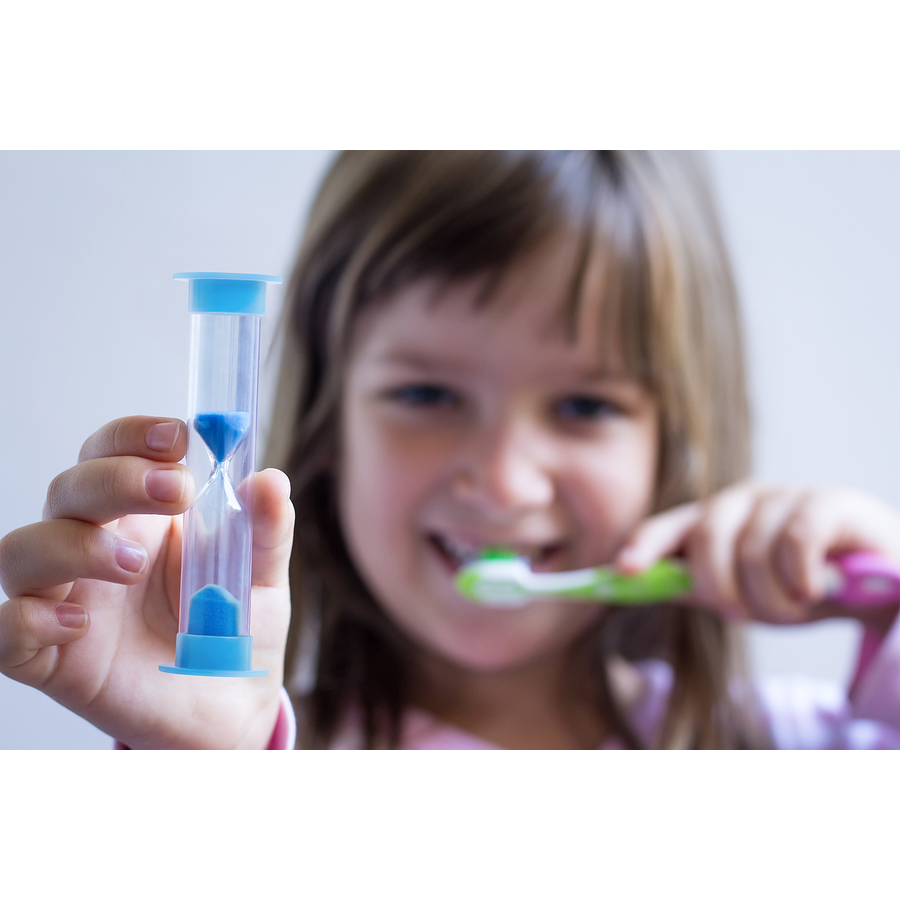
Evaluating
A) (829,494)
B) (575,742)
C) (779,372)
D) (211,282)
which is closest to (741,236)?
(779,372)

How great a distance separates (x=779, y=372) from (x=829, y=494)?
171 millimetres

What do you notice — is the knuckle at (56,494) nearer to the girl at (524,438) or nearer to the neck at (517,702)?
the girl at (524,438)

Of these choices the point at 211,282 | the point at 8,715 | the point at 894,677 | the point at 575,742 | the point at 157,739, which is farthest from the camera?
the point at 575,742

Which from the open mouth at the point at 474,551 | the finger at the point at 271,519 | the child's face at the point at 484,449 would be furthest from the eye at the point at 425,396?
the finger at the point at 271,519

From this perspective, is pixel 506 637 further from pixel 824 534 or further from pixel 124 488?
pixel 124 488

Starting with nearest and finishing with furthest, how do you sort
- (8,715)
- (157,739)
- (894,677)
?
(157,739) < (8,715) < (894,677)

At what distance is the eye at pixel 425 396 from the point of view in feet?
2.63

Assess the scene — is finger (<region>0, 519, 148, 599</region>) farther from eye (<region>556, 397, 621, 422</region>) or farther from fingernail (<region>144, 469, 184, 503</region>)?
eye (<region>556, 397, 621, 422</region>)

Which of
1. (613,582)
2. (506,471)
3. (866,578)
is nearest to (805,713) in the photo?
(866,578)

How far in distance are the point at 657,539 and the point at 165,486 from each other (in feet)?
1.64

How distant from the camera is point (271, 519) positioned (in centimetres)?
43

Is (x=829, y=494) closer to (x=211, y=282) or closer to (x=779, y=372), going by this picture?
(x=779, y=372)

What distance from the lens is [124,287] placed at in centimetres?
73

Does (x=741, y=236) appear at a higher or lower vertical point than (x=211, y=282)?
higher
